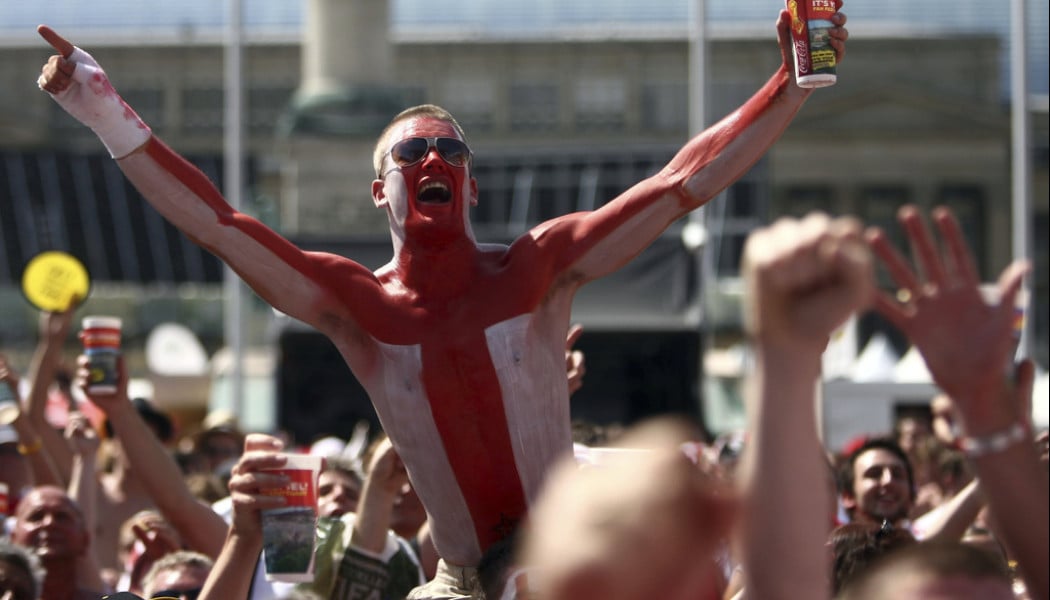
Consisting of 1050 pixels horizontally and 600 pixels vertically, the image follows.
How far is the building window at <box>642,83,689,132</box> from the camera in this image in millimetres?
44875

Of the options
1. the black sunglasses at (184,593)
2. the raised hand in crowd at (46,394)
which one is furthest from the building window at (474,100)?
the black sunglasses at (184,593)

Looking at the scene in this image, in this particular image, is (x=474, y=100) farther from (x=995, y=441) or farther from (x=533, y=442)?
(x=995, y=441)

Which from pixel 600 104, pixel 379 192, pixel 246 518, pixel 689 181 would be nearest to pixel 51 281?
pixel 379 192

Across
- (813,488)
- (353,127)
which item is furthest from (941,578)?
(353,127)

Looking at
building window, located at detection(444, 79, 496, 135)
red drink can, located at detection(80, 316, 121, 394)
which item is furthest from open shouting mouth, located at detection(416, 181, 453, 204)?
building window, located at detection(444, 79, 496, 135)

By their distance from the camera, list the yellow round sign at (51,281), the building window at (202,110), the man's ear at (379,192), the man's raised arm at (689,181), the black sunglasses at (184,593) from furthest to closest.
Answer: the building window at (202,110), the yellow round sign at (51,281), the black sunglasses at (184,593), the man's ear at (379,192), the man's raised arm at (689,181)

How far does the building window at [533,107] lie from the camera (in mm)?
45375

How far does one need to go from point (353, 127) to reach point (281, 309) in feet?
69.5

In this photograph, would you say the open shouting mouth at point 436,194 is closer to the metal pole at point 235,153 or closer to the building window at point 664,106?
the metal pole at point 235,153

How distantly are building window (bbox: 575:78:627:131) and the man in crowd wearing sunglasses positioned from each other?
135 feet

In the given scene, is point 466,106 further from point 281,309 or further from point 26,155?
point 281,309

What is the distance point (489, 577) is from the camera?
321 cm

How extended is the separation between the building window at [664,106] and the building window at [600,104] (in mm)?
629

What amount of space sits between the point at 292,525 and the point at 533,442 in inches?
23.4
